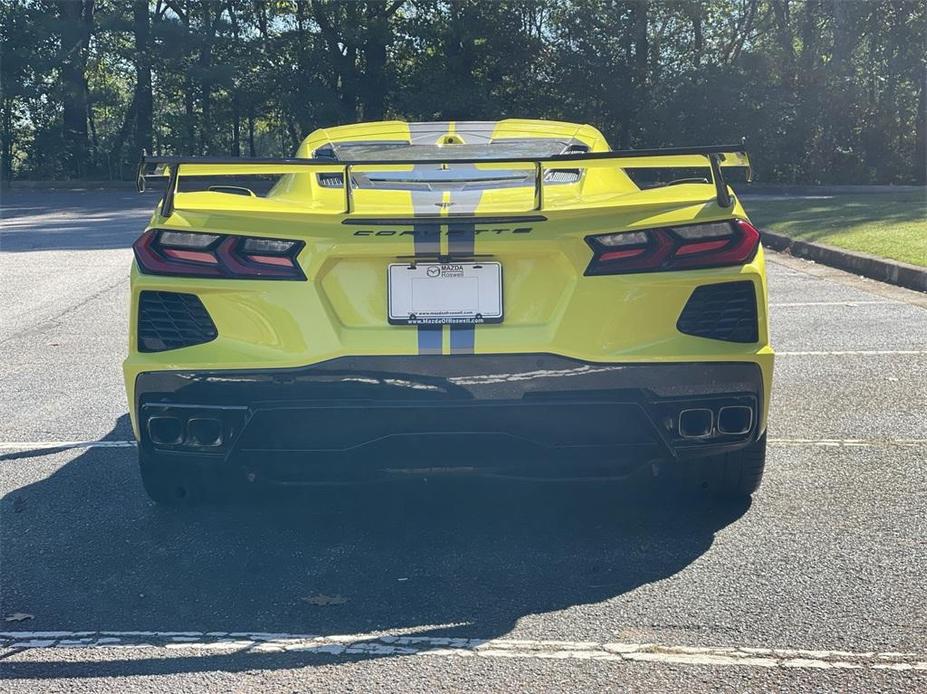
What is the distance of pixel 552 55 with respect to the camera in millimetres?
31859

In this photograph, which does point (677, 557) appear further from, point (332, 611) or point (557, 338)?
point (332, 611)

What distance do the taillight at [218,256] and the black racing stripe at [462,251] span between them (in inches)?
17.8

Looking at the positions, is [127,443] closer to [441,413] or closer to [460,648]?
[441,413]

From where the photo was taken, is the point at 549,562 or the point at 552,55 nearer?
the point at 549,562

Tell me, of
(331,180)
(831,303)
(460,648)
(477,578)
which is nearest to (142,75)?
(831,303)

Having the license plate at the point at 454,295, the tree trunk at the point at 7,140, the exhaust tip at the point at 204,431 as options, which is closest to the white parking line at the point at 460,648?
the exhaust tip at the point at 204,431

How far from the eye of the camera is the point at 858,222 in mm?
15211

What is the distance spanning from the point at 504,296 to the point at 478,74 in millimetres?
29960

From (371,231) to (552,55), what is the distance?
29.3 m

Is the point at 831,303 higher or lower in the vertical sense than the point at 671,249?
lower

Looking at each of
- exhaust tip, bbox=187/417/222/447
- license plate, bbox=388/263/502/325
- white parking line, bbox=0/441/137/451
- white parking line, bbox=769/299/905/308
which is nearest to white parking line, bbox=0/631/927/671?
exhaust tip, bbox=187/417/222/447

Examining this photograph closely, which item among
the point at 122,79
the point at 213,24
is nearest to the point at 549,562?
the point at 213,24

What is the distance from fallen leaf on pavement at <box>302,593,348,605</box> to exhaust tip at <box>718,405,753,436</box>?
1.27m

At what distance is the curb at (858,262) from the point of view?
10.1m
